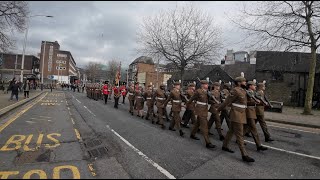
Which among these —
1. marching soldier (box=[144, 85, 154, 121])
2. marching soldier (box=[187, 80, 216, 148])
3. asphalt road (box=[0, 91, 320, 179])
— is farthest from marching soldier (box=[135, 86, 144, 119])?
marching soldier (box=[187, 80, 216, 148])

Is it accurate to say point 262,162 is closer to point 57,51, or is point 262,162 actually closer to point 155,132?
point 155,132

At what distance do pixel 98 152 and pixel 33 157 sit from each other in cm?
158

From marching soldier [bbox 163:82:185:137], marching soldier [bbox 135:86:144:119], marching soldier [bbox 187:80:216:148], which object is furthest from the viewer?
marching soldier [bbox 135:86:144:119]

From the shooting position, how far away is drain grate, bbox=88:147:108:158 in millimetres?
7293

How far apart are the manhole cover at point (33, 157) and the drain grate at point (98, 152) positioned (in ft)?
3.46

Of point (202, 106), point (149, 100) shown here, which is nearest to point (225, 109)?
point (202, 106)

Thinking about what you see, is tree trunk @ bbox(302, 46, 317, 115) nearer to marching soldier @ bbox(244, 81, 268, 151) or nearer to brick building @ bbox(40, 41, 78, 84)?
marching soldier @ bbox(244, 81, 268, 151)

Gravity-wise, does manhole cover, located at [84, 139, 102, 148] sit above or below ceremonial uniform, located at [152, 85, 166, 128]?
below

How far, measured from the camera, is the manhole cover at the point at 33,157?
22.2 ft

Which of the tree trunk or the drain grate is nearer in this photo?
the drain grate

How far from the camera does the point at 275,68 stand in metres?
40.6

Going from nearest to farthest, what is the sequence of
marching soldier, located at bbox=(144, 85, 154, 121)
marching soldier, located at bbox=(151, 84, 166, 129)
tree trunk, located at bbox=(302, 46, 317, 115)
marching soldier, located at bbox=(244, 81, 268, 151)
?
1. marching soldier, located at bbox=(244, 81, 268, 151)
2. marching soldier, located at bbox=(151, 84, 166, 129)
3. marching soldier, located at bbox=(144, 85, 154, 121)
4. tree trunk, located at bbox=(302, 46, 317, 115)

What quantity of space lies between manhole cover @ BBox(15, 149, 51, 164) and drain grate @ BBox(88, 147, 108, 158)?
106 cm

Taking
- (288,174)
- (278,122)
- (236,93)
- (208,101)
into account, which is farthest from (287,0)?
(288,174)
